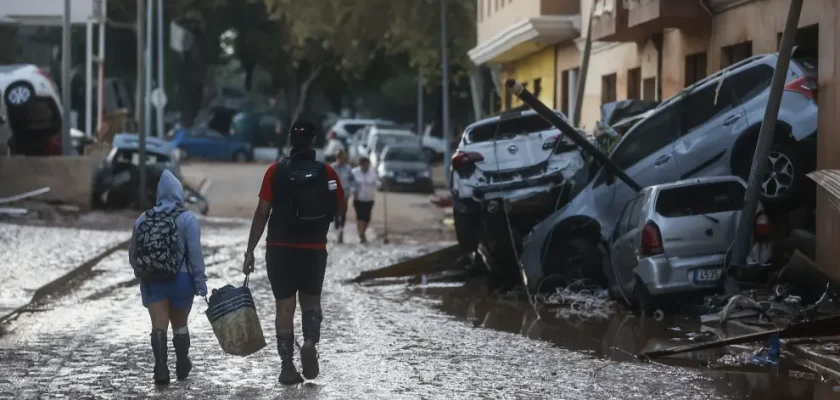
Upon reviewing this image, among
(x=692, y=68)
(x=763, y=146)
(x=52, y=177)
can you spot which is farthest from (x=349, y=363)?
(x=52, y=177)

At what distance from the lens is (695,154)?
1694 cm

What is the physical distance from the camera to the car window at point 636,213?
1537 centimetres

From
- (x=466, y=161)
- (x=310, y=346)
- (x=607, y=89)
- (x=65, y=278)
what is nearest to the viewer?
(x=310, y=346)

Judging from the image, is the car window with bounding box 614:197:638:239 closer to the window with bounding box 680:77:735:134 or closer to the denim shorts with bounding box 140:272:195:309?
the window with bounding box 680:77:735:134

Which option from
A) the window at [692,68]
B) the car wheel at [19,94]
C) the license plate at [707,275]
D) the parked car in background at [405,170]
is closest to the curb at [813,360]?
the license plate at [707,275]

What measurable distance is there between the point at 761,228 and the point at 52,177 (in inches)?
813

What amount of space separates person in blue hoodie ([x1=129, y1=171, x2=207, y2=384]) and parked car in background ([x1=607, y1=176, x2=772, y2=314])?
17.7ft

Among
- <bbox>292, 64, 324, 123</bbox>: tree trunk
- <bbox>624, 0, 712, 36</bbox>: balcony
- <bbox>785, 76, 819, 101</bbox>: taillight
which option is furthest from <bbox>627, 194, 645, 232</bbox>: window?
<bbox>292, 64, 324, 123</bbox>: tree trunk

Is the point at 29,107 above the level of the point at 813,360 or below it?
above

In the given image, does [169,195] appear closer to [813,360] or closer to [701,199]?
[813,360]

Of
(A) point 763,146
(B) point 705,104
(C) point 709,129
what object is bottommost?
(A) point 763,146

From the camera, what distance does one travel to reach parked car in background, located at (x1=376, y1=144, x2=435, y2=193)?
47250mm

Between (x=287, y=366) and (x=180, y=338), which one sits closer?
(x=287, y=366)

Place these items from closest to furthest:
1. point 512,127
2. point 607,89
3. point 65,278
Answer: point 65,278 → point 512,127 → point 607,89
